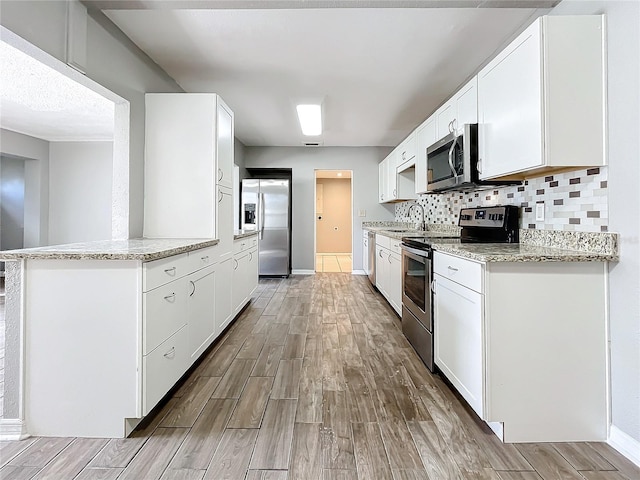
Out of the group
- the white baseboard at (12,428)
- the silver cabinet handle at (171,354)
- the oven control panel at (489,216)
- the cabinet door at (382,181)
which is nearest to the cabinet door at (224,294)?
the silver cabinet handle at (171,354)

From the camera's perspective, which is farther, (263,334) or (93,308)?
(263,334)

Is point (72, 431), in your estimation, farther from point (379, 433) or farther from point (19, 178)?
point (19, 178)

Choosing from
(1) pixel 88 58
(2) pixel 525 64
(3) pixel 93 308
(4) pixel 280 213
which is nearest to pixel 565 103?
(2) pixel 525 64

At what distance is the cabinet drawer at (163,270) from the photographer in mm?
1606

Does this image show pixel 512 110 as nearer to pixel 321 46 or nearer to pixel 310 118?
pixel 321 46

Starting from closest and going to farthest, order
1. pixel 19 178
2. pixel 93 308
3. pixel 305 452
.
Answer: pixel 305 452 → pixel 93 308 → pixel 19 178

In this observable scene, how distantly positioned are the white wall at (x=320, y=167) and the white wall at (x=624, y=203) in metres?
4.76

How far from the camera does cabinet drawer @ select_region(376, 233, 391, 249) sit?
3.93 metres

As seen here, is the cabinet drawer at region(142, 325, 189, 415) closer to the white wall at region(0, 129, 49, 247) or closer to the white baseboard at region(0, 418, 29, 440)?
the white baseboard at region(0, 418, 29, 440)

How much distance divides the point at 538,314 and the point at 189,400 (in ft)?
6.16

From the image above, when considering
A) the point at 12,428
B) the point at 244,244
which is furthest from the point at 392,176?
the point at 12,428

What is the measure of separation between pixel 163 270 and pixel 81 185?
17.5ft

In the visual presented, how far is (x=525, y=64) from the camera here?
1.63 metres

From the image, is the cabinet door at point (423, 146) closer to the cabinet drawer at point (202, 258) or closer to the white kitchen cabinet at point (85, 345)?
the cabinet drawer at point (202, 258)
